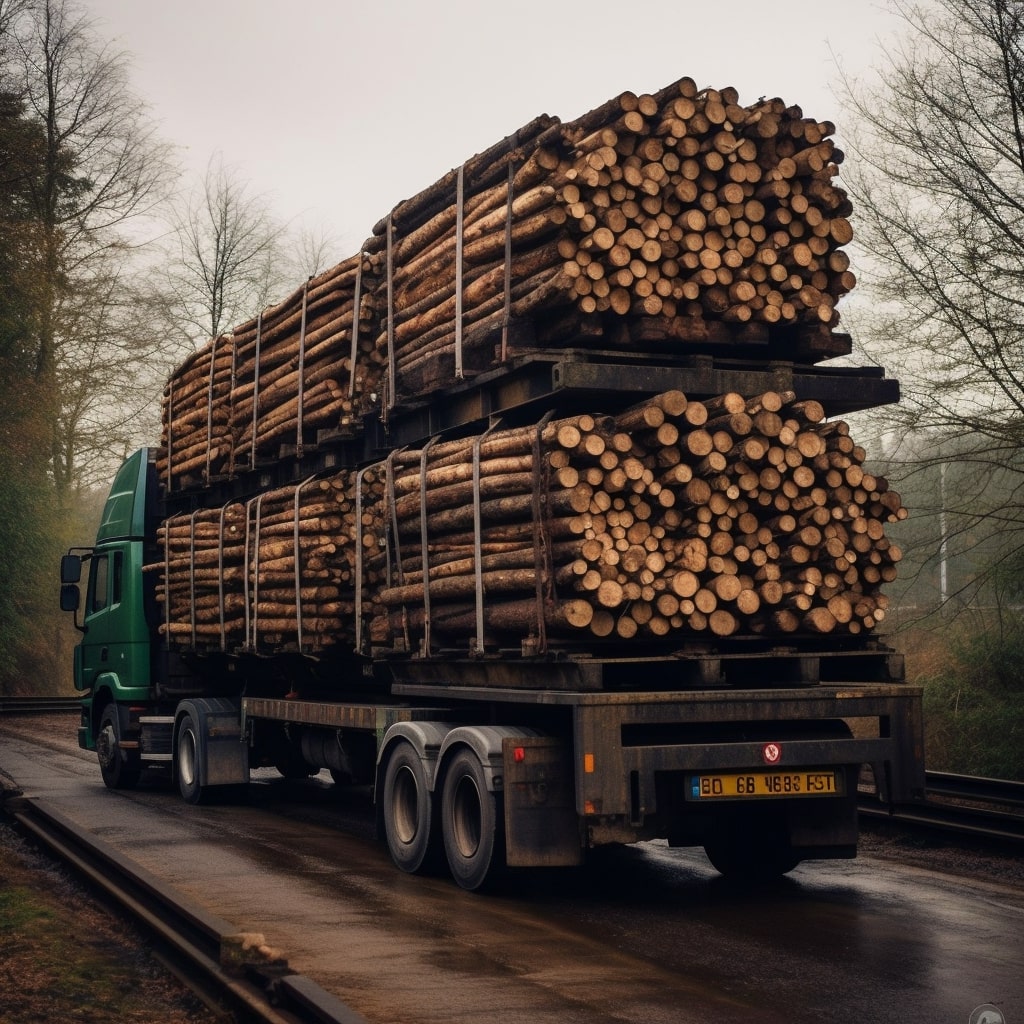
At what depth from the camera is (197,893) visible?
Result: 938cm

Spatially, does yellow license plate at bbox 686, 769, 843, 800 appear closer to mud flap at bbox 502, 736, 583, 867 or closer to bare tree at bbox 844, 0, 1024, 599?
mud flap at bbox 502, 736, 583, 867

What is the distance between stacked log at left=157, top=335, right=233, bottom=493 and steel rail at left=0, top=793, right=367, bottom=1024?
548 centimetres

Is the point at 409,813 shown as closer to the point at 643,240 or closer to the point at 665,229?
the point at 643,240

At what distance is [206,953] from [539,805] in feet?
7.55

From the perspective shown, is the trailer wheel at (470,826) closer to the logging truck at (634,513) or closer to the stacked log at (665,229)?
the logging truck at (634,513)

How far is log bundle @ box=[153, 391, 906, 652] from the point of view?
29.4 ft

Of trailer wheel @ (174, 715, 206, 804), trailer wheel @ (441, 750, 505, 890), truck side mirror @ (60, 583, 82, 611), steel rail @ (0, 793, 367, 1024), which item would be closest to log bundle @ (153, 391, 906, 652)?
trailer wheel @ (441, 750, 505, 890)

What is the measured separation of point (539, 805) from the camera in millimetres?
8961

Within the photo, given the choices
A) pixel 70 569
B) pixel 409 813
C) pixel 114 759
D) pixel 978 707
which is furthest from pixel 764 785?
pixel 978 707

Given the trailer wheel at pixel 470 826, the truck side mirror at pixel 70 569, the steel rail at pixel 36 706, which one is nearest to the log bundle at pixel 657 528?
the trailer wheel at pixel 470 826

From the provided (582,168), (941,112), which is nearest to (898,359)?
(941,112)

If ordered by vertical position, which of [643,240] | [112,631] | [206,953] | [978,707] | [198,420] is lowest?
[206,953]

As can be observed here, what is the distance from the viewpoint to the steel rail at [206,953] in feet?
20.1

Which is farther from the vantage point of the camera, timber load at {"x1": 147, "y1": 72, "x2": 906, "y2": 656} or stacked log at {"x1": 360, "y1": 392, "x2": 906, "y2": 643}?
timber load at {"x1": 147, "y1": 72, "x2": 906, "y2": 656}
